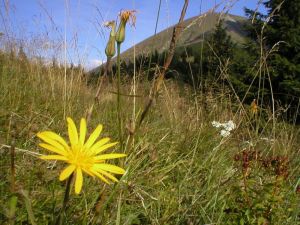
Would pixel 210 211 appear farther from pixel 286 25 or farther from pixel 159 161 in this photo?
pixel 286 25

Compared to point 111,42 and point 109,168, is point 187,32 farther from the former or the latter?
point 109,168

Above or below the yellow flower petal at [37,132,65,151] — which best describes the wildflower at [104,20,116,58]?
above

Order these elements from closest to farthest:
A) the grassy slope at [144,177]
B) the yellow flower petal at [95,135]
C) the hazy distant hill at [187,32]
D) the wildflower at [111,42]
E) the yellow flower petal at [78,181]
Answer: the yellow flower petal at [78,181] < the yellow flower petal at [95,135] < the wildflower at [111,42] < the hazy distant hill at [187,32] < the grassy slope at [144,177]

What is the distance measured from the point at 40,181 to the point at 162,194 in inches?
20.9

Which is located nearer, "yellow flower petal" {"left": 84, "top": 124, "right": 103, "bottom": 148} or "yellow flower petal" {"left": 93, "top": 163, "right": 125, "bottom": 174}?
"yellow flower petal" {"left": 93, "top": 163, "right": 125, "bottom": 174}

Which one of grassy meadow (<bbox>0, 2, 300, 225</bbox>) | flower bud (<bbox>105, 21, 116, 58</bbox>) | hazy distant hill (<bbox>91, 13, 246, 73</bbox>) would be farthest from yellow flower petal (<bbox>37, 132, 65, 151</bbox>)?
hazy distant hill (<bbox>91, 13, 246, 73</bbox>)

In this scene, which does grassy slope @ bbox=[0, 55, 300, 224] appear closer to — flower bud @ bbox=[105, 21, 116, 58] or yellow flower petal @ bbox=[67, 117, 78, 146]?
yellow flower petal @ bbox=[67, 117, 78, 146]

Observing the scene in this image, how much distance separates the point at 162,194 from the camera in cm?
172

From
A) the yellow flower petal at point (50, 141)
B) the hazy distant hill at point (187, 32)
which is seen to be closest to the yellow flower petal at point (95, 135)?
the yellow flower petal at point (50, 141)

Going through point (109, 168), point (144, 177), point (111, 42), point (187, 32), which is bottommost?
point (144, 177)

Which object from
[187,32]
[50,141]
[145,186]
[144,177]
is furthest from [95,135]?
[187,32]

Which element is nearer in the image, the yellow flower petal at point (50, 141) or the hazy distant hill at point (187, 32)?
the yellow flower petal at point (50, 141)

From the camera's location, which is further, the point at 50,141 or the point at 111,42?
the point at 111,42

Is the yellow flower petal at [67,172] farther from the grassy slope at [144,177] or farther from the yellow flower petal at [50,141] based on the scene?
the grassy slope at [144,177]
